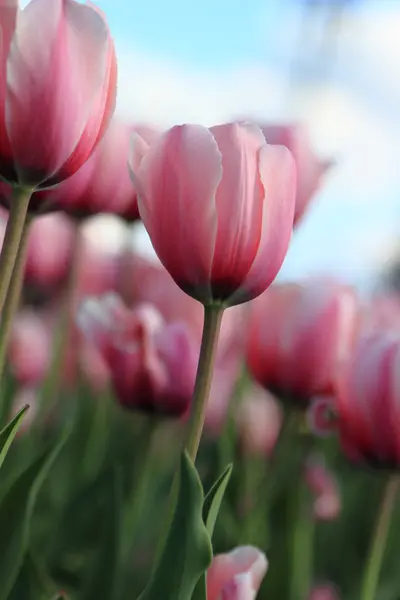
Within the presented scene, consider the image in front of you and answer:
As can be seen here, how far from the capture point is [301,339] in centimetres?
72

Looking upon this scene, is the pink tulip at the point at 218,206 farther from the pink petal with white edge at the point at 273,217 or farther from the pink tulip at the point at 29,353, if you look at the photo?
the pink tulip at the point at 29,353

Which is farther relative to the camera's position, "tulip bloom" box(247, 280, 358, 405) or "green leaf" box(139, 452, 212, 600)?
"tulip bloom" box(247, 280, 358, 405)

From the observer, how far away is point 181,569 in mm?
368

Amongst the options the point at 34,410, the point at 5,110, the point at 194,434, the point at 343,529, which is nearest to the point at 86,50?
the point at 5,110

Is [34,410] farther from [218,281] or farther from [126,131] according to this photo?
[218,281]

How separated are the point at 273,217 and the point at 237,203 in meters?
0.02

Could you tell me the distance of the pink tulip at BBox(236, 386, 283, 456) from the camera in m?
1.11

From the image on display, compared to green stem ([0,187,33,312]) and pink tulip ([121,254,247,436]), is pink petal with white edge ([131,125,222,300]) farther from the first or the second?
pink tulip ([121,254,247,436])

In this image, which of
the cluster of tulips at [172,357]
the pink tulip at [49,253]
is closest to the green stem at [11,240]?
the cluster of tulips at [172,357]

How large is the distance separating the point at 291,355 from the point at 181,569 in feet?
1.19

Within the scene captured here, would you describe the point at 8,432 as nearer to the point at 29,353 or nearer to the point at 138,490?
the point at 138,490

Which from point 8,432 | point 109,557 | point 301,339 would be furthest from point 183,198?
point 301,339

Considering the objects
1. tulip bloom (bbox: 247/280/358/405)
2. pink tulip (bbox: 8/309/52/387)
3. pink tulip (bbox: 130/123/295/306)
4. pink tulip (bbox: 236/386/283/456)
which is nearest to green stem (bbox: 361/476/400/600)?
tulip bloom (bbox: 247/280/358/405)

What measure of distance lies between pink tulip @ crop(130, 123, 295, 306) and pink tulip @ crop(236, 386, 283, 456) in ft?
2.17
